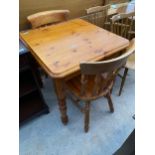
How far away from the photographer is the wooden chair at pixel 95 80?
1.00 m

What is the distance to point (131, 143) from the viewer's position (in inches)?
28.5

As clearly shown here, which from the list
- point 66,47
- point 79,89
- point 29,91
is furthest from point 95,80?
point 29,91

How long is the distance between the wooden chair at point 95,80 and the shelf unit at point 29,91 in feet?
1.27

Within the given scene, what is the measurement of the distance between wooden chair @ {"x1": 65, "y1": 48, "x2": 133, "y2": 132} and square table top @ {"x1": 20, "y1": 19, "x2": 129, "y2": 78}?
114 millimetres

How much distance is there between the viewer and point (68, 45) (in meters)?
1.28

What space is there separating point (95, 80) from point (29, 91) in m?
0.71

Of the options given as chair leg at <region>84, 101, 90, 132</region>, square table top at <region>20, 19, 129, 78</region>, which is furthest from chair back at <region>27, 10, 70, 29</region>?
chair leg at <region>84, 101, 90, 132</region>

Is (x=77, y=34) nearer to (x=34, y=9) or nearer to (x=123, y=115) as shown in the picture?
(x=34, y=9)

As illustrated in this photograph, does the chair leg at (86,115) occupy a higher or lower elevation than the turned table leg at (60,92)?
lower

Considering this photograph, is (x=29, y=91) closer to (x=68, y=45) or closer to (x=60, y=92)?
(x=60, y=92)

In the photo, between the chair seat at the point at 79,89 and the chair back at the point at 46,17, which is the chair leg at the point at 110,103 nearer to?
the chair seat at the point at 79,89

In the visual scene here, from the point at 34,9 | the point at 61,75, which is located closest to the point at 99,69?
the point at 61,75

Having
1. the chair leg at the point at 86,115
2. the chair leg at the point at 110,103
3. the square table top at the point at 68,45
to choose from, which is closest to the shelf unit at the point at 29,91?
the square table top at the point at 68,45
